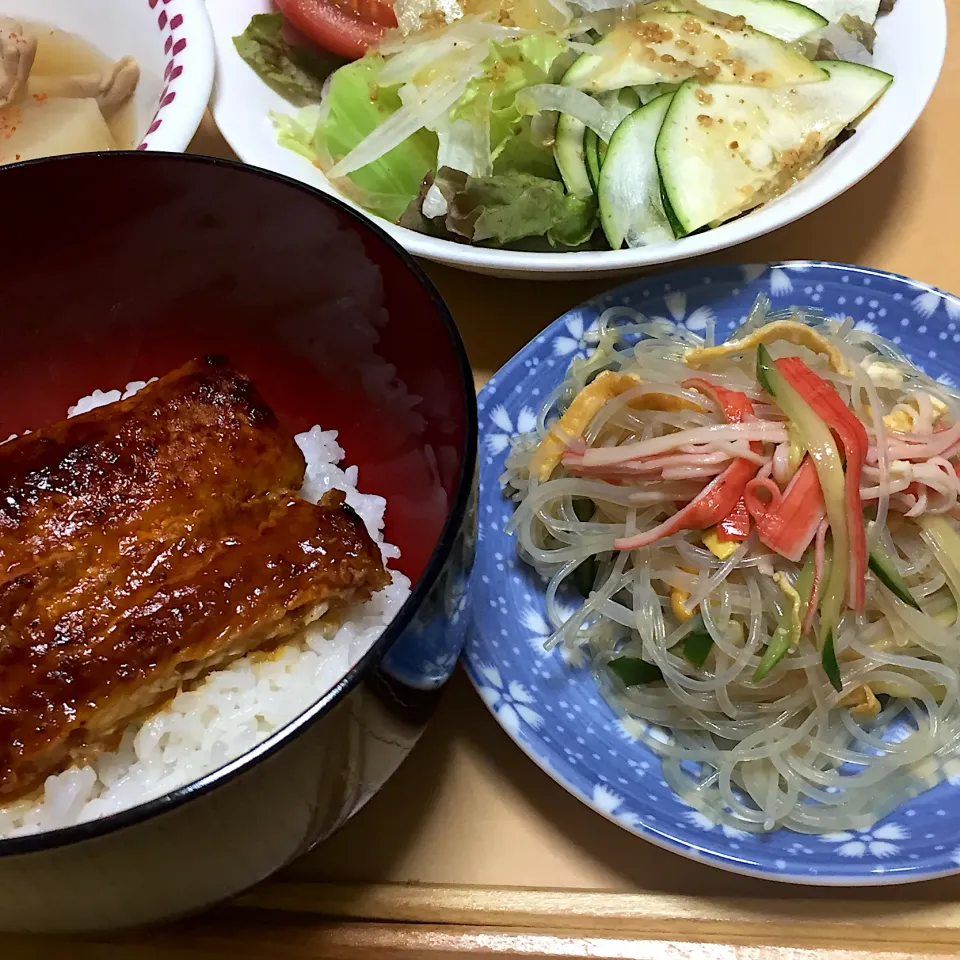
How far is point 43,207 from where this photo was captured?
113 centimetres

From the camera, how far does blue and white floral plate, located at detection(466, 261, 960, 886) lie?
924 mm

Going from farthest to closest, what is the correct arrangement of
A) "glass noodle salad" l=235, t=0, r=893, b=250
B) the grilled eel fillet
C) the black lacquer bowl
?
"glass noodle salad" l=235, t=0, r=893, b=250
the grilled eel fillet
the black lacquer bowl

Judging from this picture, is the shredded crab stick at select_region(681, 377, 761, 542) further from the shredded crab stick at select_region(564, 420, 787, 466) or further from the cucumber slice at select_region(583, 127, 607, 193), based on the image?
the cucumber slice at select_region(583, 127, 607, 193)

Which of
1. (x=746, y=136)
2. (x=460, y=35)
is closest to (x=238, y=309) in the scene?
(x=460, y=35)

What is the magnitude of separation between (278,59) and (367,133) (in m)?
0.26

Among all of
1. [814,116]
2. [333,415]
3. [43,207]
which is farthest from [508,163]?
[43,207]

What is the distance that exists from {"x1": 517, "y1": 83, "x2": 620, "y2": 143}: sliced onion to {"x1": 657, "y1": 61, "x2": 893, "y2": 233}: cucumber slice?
10 cm

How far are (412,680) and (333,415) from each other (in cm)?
54

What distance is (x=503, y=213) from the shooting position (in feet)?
4.64

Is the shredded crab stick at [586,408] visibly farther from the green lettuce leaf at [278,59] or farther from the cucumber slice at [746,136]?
the green lettuce leaf at [278,59]

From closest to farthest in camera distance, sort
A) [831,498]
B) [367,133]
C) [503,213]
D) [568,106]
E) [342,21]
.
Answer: [831,498] → [503,213] → [568,106] → [367,133] → [342,21]

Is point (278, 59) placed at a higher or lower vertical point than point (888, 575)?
higher

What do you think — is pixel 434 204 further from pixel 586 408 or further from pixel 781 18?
pixel 781 18

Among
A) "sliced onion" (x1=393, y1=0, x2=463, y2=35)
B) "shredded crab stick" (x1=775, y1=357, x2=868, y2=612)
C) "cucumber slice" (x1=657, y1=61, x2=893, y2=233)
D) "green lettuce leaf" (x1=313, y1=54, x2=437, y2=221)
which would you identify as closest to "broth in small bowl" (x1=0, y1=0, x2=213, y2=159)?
"green lettuce leaf" (x1=313, y1=54, x2=437, y2=221)
